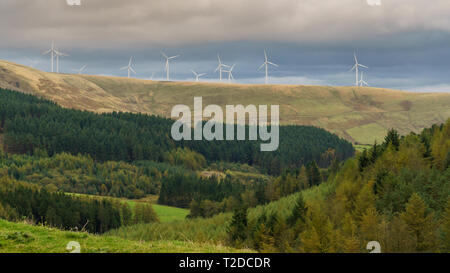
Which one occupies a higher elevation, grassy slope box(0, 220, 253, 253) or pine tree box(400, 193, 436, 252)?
grassy slope box(0, 220, 253, 253)

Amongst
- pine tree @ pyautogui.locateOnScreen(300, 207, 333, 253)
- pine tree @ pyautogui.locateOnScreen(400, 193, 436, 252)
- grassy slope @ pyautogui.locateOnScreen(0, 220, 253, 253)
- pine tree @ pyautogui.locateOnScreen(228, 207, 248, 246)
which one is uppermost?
grassy slope @ pyautogui.locateOnScreen(0, 220, 253, 253)

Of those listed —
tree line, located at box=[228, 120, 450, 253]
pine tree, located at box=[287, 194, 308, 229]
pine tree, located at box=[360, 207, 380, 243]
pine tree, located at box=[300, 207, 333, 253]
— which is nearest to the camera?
pine tree, located at box=[300, 207, 333, 253]

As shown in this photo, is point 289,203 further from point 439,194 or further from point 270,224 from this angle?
point 439,194

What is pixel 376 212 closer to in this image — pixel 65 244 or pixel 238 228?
pixel 238 228

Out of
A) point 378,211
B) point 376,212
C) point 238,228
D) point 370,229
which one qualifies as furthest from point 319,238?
point 238,228

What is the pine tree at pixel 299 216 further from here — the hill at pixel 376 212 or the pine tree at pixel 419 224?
the pine tree at pixel 419 224

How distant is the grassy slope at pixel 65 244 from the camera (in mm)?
33156

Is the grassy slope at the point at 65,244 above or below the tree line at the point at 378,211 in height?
above

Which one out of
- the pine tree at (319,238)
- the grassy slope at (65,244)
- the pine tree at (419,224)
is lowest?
the pine tree at (319,238)

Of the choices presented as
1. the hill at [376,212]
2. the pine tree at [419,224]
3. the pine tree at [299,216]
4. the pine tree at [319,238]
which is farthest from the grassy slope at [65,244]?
the pine tree at [299,216]

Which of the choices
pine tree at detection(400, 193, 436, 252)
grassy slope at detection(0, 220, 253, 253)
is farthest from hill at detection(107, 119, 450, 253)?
grassy slope at detection(0, 220, 253, 253)

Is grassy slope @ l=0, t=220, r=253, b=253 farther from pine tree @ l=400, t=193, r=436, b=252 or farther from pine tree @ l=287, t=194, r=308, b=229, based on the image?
pine tree @ l=287, t=194, r=308, b=229

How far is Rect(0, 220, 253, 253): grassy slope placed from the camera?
3316cm

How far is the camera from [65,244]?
3512cm
